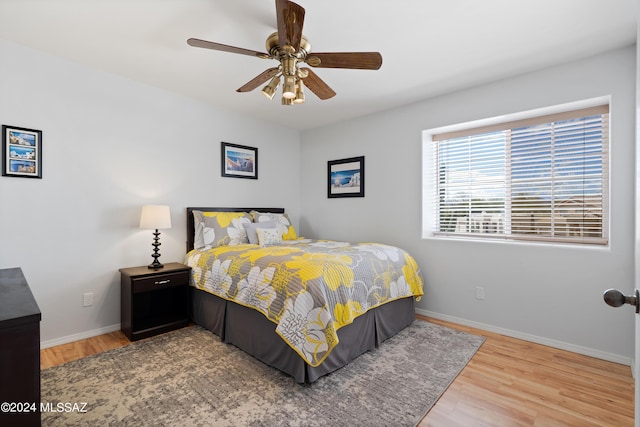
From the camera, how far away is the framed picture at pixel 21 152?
249cm

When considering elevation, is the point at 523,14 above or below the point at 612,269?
above

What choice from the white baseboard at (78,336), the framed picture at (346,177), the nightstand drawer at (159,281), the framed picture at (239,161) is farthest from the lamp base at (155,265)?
the framed picture at (346,177)

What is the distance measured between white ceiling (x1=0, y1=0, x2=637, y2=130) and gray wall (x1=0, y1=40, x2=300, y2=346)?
0.84 ft

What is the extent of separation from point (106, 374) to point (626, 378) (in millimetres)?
3682

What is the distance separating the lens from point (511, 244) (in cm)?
294

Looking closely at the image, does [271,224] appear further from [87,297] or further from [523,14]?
[523,14]

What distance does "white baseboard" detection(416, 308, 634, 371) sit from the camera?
2.43 m

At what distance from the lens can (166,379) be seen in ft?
7.12

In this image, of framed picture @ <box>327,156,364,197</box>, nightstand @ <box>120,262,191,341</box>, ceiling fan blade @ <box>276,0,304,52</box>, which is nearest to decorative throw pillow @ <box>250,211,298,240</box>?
framed picture @ <box>327,156,364,197</box>

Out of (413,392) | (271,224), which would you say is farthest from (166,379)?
(271,224)

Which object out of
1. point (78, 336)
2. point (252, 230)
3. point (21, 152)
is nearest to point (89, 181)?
point (21, 152)

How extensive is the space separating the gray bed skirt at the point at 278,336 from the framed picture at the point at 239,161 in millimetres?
1564

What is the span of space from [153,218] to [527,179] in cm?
362

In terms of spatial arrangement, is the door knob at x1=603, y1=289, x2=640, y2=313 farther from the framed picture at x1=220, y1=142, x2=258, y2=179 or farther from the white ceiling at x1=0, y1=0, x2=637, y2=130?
the framed picture at x1=220, y1=142, x2=258, y2=179
